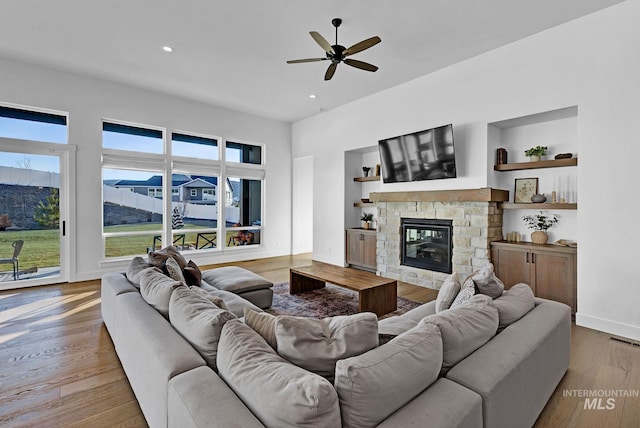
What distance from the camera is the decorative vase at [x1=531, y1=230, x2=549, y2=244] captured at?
4.01 metres

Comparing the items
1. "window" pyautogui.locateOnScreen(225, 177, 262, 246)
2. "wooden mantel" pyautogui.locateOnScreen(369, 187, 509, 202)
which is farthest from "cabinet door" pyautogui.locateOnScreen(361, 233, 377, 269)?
"window" pyautogui.locateOnScreen(225, 177, 262, 246)

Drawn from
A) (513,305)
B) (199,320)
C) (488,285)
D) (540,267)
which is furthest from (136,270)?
(540,267)

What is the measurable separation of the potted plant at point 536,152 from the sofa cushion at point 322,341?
151 inches

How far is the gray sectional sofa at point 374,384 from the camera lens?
1.06 metres

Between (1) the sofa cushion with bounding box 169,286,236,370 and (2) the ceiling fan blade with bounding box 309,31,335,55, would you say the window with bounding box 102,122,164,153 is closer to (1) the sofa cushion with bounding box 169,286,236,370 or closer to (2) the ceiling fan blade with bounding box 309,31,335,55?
(2) the ceiling fan blade with bounding box 309,31,335,55

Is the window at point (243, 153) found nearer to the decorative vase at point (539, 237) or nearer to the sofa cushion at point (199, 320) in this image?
the sofa cushion at point (199, 320)

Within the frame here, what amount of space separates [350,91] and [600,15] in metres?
3.35

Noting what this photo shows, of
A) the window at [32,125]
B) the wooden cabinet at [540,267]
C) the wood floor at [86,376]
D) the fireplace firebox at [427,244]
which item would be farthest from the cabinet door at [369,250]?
the window at [32,125]

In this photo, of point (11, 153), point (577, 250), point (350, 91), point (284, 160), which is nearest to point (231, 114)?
point (284, 160)

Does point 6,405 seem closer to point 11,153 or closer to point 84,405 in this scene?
point 84,405

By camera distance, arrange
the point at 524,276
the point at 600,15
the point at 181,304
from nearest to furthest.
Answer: the point at 181,304
the point at 600,15
the point at 524,276

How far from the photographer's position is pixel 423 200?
4.97 m

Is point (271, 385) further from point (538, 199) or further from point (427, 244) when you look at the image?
point (427, 244)

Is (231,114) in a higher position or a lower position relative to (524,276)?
higher
